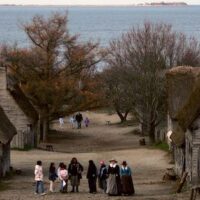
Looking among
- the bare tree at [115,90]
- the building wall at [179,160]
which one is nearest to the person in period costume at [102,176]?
the building wall at [179,160]

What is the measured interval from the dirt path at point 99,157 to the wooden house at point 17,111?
61.0 inches

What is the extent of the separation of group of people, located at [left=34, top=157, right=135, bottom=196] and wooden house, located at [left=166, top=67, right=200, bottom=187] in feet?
10.2

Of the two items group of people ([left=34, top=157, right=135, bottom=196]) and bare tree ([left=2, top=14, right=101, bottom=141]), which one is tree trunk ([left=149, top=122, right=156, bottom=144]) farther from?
group of people ([left=34, top=157, right=135, bottom=196])

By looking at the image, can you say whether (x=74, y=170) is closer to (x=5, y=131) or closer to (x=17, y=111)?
(x=5, y=131)

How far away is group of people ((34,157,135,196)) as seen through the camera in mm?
36531

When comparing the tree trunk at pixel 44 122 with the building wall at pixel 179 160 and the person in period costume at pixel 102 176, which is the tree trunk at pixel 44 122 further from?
the person in period costume at pixel 102 176

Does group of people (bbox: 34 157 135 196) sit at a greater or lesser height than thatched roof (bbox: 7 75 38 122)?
lesser

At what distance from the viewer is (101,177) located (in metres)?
37.5

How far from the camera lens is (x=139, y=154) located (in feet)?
180

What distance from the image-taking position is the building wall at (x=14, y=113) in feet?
188

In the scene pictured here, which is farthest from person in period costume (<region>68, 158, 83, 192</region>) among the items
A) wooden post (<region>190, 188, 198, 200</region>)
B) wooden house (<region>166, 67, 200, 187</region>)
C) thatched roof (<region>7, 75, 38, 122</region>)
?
thatched roof (<region>7, 75, 38, 122</region>)

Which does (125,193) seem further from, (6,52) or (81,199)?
(6,52)

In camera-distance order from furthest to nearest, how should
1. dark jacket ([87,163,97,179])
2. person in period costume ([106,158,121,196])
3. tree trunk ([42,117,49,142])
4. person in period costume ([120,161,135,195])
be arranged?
tree trunk ([42,117,49,142]), dark jacket ([87,163,97,179]), person in period costume ([120,161,135,195]), person in period costume ([106,158,121,196])

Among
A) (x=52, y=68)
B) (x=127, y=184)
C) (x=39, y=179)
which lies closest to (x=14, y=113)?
(x=52, y=68)
